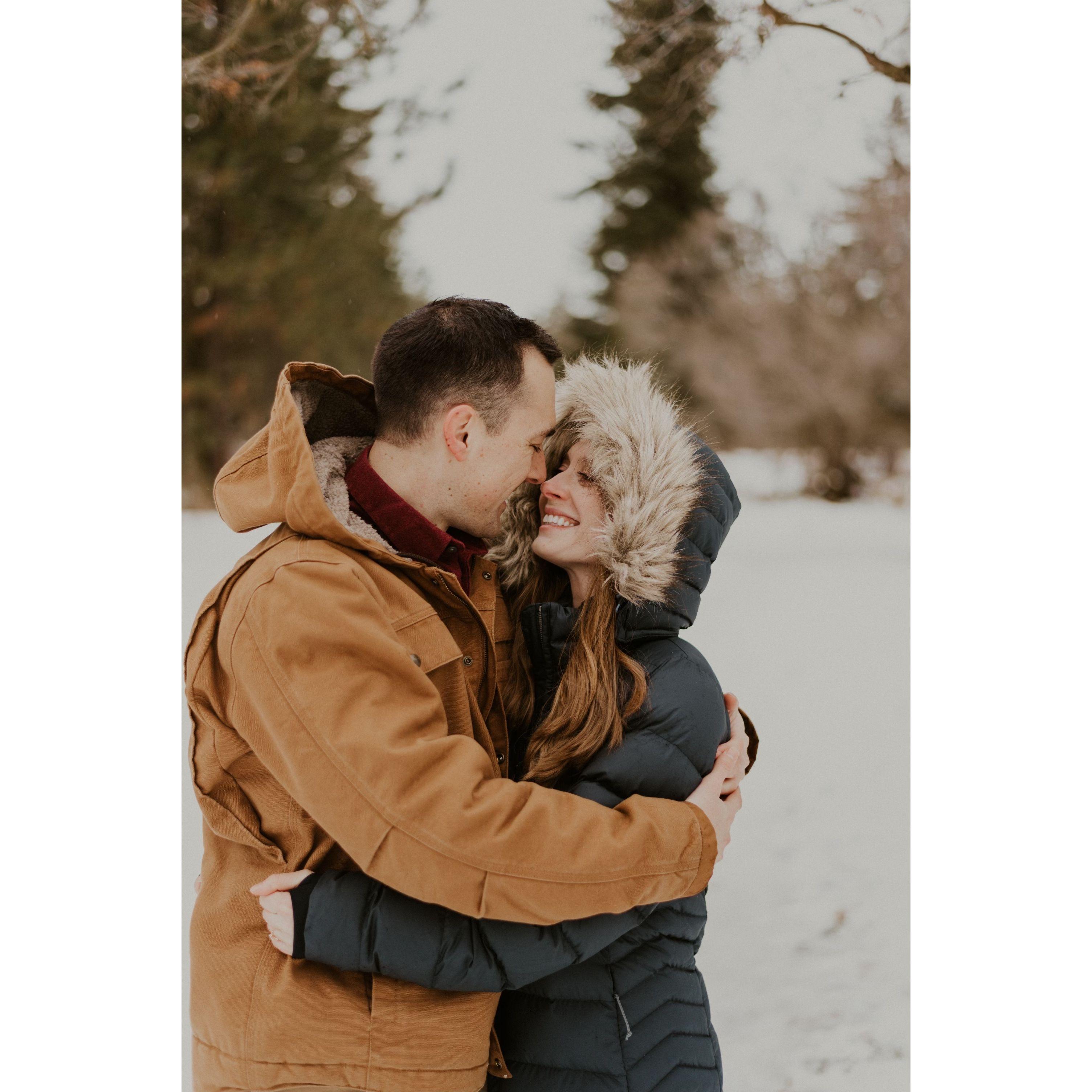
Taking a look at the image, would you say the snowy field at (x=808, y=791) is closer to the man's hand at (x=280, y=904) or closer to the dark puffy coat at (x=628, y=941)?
the dark puffy coat at (x=628, y=941)

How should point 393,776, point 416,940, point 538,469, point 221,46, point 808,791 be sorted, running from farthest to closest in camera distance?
point 808,791 < point 221,46 < point 538,469 < point 416,940 < point 393,776

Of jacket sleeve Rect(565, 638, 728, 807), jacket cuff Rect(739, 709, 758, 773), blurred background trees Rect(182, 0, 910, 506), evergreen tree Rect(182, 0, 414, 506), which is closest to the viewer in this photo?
jacket sleeve Rect(565, 638, 728, 807)

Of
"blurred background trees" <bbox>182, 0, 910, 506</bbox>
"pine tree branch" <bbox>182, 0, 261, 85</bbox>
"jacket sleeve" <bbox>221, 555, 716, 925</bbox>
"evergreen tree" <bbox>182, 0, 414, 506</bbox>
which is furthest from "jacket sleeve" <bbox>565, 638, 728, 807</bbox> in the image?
"evergreen tree" <bbox>182, 0, 414, 506</bbox>

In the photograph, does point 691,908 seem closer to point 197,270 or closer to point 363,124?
point 363,124

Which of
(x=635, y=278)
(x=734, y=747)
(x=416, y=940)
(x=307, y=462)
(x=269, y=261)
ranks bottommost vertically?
(x=416, y=940)

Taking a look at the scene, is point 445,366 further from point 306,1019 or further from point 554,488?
point 306,1019

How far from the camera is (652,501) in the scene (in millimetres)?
1833

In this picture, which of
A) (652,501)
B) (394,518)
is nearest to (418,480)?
(394,518)

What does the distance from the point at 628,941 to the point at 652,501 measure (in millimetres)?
781

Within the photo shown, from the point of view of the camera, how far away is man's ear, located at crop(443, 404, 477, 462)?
5.90 feet

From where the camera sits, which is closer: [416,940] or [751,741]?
[416,940]

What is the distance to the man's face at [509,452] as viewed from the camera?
1835 mm

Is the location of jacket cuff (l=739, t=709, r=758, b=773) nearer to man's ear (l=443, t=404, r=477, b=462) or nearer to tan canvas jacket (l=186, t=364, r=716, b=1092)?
tan canvas jacket (l=186, t=364, r=716, b=1092)
